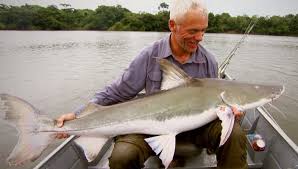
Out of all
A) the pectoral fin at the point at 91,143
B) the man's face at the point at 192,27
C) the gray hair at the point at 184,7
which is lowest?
the pectoral fin at the point at 91,143

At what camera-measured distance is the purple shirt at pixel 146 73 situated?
128 inches

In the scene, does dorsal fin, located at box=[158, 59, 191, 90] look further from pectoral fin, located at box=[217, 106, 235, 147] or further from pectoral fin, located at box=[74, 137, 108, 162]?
pectoral fin, located at box=[74, 137, 108, 162]

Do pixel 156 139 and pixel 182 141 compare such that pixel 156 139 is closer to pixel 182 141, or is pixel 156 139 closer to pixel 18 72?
pixel 182 141

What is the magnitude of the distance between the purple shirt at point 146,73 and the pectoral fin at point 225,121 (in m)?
0.67

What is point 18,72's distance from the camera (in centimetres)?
1401

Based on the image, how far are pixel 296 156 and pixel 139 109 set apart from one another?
4.88 feet

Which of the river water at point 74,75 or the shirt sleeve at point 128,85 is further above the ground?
the shirt sleeve at point 128,85

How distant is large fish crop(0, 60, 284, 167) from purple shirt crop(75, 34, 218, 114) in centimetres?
36

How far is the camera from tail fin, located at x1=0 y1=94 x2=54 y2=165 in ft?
Result: 8.63

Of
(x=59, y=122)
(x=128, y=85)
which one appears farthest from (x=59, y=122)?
(x=128, y=85)

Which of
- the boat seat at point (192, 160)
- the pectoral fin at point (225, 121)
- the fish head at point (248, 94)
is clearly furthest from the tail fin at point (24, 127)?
the fish head at point (248, 94)

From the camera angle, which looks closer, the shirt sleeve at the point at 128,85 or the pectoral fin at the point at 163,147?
the pectoral fin at the point at 163,147

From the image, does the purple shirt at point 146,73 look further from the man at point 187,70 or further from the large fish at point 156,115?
the large fish at point 156,115

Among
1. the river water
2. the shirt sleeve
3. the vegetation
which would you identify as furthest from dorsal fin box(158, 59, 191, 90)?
the vegetation
